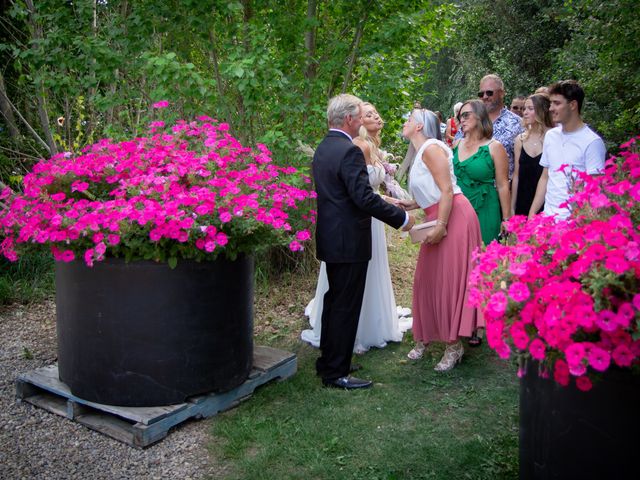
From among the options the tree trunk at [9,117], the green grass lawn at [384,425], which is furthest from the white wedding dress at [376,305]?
the tree trunk at [9,117]

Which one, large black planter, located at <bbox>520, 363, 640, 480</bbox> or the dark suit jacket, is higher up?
the dark suit jacket

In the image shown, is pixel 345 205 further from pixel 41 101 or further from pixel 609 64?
pixel 609 64

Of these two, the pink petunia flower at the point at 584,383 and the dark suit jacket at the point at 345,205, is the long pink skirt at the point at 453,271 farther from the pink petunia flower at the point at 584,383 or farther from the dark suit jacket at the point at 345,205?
the pink petunia flower at the point at 584,383

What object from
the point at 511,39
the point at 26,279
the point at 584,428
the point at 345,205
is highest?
the point at 511,39

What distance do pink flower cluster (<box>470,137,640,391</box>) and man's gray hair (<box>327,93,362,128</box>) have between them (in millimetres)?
1801

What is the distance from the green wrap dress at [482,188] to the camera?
16.0 feet

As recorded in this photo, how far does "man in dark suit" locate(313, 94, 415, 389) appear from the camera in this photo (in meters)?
4.00

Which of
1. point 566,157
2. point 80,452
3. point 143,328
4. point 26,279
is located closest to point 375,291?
point 566,157

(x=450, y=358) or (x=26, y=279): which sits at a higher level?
(x=26, y=279)

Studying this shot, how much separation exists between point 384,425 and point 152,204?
6.18 ft

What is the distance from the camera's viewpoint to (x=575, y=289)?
2.13 m

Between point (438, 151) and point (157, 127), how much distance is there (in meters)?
1.95

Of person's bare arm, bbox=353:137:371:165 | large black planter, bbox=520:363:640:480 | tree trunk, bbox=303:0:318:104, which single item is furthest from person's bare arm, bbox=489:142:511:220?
large black planter, bbox=520:363:640:480

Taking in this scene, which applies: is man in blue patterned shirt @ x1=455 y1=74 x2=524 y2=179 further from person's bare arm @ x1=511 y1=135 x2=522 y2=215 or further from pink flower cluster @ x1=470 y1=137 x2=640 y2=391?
pink flower cluster @ x1=470 y1=137 x2=640 y2=391
